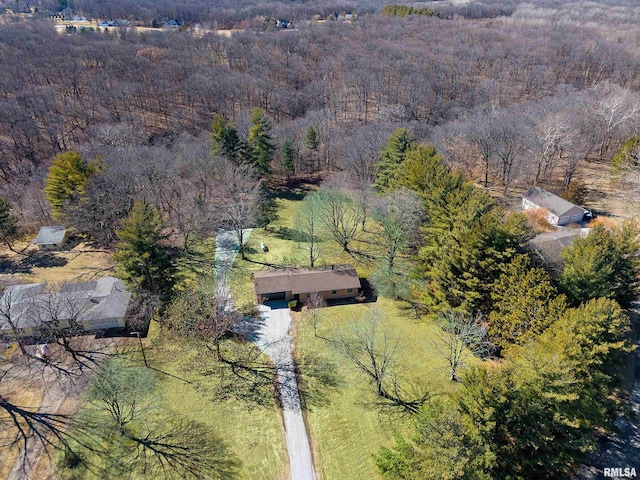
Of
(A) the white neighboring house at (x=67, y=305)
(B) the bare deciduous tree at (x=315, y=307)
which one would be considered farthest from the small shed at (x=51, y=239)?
(B) the bare deciduous tree at (x=315, y=307)

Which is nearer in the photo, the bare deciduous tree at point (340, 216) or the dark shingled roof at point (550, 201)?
the bare deciduous tree at point (340, 216)

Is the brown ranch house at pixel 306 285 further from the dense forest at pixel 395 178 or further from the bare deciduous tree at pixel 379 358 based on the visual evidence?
the bare deciduous tree at pixel 379 358

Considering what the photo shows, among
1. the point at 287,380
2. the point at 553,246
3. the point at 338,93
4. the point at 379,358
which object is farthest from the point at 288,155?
the point at 338,93

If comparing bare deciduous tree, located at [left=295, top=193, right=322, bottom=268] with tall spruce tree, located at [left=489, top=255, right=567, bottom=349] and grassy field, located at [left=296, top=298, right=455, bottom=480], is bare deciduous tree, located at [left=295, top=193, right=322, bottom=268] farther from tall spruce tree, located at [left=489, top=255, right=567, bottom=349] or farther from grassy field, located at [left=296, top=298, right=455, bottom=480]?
tall spruce tree, located at [left=489, top=255, right=567, bottom=349]

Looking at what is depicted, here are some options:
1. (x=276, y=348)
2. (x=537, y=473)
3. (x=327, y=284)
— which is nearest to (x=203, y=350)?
(x=276, y=348)

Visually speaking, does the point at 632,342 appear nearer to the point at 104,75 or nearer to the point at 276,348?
the point at 276,348

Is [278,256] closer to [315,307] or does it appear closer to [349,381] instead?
[315,307]
